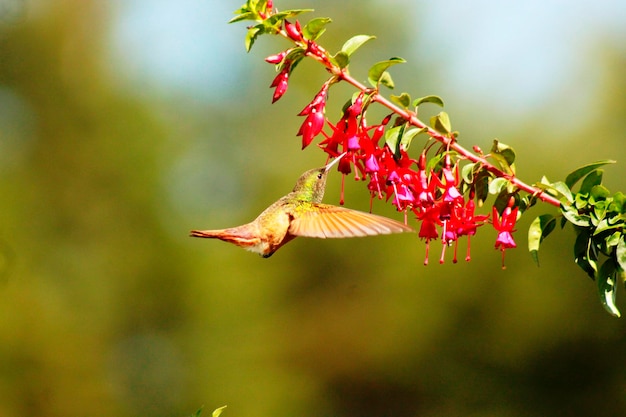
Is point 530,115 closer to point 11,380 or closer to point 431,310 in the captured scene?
point 431,310

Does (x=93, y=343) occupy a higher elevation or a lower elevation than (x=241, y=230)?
lower

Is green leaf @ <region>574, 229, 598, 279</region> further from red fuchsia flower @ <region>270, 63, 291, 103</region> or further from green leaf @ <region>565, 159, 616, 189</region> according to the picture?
red fuchsia flower @ <region>270, 63, 291, 103</region>

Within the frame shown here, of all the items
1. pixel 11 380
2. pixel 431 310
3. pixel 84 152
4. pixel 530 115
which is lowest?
pixel 11 380

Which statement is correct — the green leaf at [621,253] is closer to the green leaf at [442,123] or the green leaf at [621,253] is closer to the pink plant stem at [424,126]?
the pink plant stem at [424,126]

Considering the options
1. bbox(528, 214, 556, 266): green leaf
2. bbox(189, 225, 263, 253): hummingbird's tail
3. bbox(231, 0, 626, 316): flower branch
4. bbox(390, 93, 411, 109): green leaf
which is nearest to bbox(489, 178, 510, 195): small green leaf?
bbox(231, 0, 626, 316): flower branch

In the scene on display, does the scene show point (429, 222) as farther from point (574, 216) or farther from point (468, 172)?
point (574, 216)

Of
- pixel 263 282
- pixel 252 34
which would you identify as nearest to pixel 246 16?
pixel 252 34

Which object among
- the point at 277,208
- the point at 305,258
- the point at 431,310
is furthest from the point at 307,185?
the point at 305,258

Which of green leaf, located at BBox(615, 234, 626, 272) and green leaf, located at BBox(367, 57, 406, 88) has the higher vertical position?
green leaf, located at BBox(367, 57, 406, 88)
